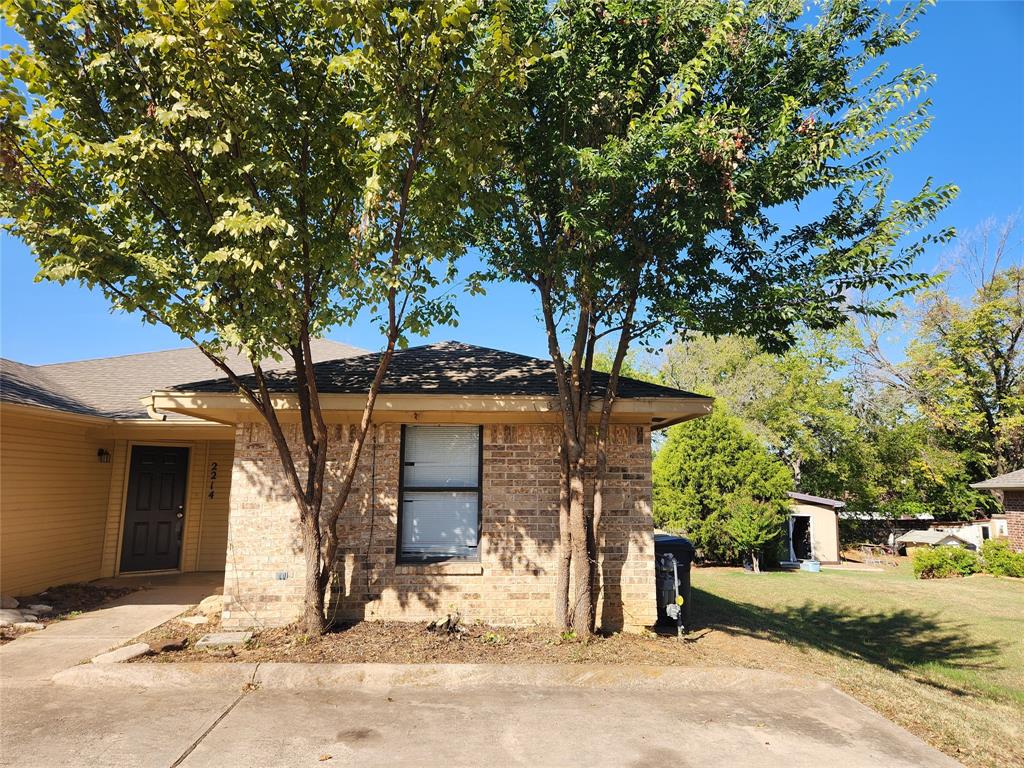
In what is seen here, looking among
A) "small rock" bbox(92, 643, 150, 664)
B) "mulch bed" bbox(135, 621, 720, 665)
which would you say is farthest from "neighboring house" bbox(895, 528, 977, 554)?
"small rock" bbox(92, 643, 150, 664)

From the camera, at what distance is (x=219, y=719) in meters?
4.62

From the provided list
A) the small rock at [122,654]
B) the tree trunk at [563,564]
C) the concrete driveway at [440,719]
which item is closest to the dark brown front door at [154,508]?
the small rock at [122,654]

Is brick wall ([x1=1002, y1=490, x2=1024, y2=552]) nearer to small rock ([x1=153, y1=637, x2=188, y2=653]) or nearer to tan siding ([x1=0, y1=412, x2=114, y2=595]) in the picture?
small rock ([x1=153, y1=637, x2=188, y2=653])

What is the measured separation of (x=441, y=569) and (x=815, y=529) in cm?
1916

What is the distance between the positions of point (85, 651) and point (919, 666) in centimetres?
1008

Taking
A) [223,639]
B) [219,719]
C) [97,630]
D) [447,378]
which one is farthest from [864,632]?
[97,630]

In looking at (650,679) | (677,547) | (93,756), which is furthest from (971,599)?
(93,756)

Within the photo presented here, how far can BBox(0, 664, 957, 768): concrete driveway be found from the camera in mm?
4102

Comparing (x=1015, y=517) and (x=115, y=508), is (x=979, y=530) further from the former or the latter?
(x=115, y=508)

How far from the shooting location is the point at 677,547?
25.8 feet

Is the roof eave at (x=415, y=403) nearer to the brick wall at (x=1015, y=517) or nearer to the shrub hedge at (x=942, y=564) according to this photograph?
the shrub hedge at (x=942, y=564)

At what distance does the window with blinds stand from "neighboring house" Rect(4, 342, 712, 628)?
0.01 metres

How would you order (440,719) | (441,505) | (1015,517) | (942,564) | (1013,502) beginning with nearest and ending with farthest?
1. (440,719)
2. (441,505)
3. (942,564)
4. (1015,517)
5. (1013,502)

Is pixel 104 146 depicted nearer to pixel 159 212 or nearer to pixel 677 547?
pixel 159 212
